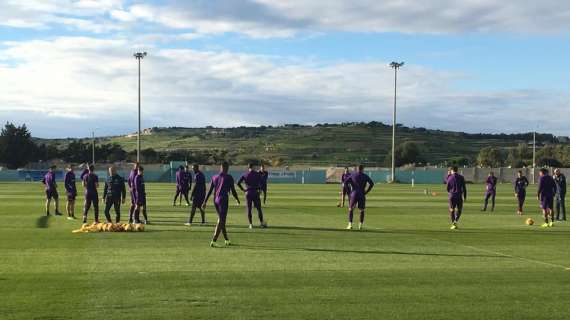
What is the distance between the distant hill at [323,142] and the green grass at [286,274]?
360ft

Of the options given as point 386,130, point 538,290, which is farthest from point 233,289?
point 386,130

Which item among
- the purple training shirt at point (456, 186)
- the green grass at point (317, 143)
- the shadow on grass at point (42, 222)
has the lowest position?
the shadow on grass at point (42, 222)

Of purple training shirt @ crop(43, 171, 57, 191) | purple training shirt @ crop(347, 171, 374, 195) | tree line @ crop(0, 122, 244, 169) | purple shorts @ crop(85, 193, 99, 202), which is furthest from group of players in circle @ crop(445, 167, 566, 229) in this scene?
tree line @ crop(0, 122, 244, 169)

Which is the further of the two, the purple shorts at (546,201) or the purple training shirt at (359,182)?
the purple shorts at (546,201)

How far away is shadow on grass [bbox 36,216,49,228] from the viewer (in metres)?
21.6

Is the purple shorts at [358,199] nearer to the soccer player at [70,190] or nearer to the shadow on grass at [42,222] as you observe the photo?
the shadow on grass at [42,222]

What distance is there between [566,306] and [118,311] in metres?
5.98

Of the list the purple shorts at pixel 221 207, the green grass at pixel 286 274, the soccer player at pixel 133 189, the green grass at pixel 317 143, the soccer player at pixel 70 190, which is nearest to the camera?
the green grass at pixel 286 274

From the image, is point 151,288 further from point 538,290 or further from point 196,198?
point 196,198

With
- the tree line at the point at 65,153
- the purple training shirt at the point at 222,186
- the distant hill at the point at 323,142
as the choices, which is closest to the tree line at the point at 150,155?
the tree line at the point at 65,153

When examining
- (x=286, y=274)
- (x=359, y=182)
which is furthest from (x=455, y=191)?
(x=286, y=274)

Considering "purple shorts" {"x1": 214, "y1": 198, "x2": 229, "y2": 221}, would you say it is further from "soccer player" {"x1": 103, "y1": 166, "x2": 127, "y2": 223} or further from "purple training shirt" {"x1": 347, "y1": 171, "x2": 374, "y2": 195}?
"soccer player" {"x1": 103, "y1": 166, "x2": 127, "y2": 223}

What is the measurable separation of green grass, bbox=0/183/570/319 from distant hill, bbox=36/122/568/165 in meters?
110

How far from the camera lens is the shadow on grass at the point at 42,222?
2156cm
